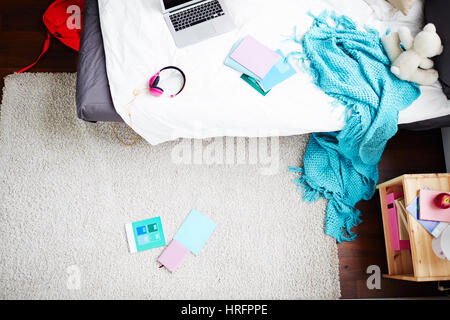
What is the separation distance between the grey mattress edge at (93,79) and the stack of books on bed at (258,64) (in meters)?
0.54

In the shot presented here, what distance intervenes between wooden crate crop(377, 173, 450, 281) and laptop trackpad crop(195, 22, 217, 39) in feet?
3.39

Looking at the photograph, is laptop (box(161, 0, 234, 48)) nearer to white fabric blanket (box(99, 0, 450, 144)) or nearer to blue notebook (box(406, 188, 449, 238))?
white fabric blanket (box(99, 0, 450, 144))

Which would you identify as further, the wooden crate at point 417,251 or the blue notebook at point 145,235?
the blue notebook at point 145,235

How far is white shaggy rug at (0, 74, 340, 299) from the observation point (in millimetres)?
1636

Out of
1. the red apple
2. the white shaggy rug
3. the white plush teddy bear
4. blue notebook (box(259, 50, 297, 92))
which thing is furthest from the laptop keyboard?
the red apple

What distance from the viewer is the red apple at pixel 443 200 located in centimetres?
130

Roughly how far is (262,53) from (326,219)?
89cm

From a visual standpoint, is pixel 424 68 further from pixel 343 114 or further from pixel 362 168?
pixel 362 168

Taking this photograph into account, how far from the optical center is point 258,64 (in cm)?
138

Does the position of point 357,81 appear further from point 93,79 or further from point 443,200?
point 93,79

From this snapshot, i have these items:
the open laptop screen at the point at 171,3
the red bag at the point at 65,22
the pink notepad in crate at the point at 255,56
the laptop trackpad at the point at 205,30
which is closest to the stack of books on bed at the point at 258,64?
the pink notepad in crate at the point at 255,56

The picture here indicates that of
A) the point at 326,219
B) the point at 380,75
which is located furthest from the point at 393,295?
the point at 380,75

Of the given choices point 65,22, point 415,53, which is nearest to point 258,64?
point 415,53

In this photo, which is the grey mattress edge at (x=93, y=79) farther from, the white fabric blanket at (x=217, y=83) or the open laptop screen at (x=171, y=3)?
the open laptop screen at (x=171, y=3)
